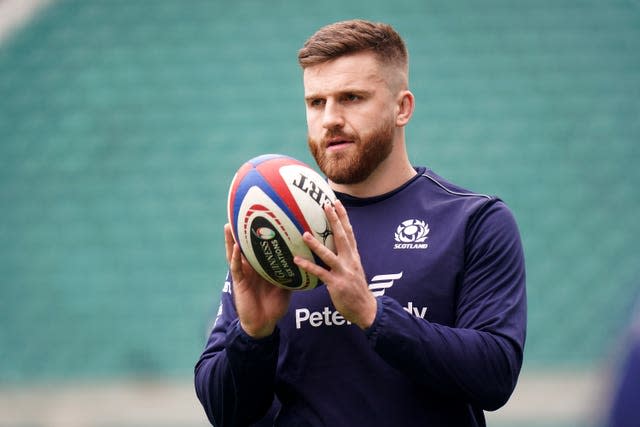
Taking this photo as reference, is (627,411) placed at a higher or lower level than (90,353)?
higher

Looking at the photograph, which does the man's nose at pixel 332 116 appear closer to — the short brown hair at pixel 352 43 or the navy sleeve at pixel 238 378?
the short brown hair at pixel 352 43

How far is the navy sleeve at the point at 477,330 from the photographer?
8.18 ft

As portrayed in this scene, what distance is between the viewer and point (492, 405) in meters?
2.63

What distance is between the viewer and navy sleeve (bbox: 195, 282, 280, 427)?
2633 mm

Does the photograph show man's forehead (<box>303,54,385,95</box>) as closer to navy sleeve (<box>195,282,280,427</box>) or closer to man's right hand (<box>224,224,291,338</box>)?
man's right hand (<box>224,224,291,338</box>)

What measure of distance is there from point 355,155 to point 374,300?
530 mm

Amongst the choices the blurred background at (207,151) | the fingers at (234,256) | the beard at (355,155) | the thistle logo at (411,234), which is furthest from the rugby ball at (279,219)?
the blurred background at (207,151)

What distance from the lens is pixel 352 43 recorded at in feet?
9.26

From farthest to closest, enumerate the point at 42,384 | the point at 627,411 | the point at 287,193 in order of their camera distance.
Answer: the point at 42,384, the point at 287,193, the point at 627,411

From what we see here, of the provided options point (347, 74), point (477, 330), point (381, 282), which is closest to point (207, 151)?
point (347, 74)

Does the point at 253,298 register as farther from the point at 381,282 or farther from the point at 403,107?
the point at 403,107

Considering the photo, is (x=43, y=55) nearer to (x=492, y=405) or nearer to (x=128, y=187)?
(x=128, y=187)

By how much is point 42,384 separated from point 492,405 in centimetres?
582

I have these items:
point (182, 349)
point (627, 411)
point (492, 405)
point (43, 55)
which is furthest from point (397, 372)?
point (43, 55)
